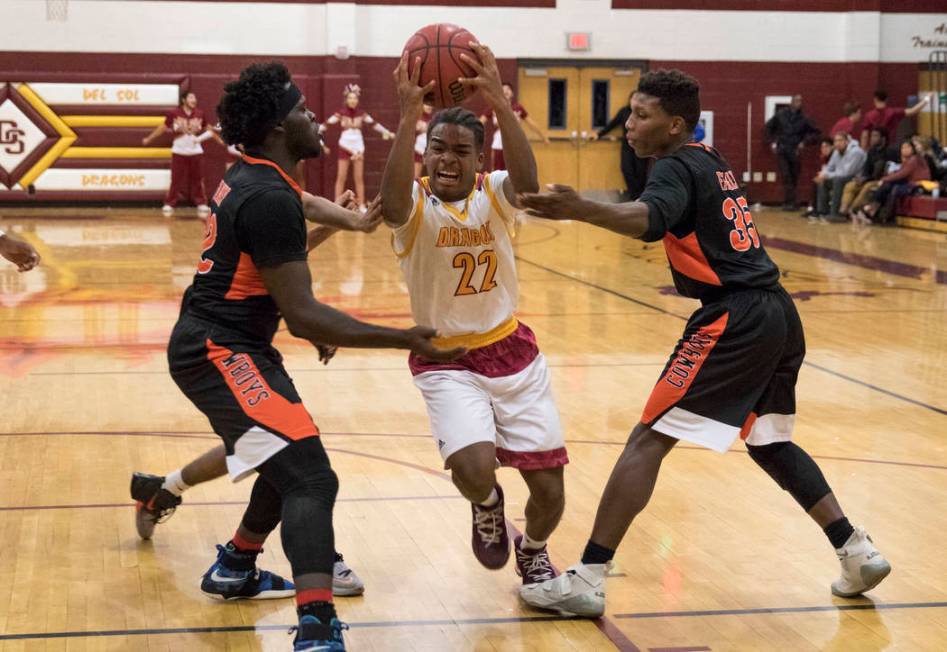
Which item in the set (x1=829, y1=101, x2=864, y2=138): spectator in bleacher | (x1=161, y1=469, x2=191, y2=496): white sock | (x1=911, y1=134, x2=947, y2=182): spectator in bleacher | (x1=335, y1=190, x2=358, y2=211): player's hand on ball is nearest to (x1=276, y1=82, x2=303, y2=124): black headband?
(x1=335, y1=190, x2=358, y2=211): player's hand on ball

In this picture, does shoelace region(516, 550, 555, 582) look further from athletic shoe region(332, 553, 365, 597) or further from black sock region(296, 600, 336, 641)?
black sock region(296, 600, 336, 641)

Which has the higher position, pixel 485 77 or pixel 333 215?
pixel 485 77

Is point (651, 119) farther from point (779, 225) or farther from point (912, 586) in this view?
point (779, 225)

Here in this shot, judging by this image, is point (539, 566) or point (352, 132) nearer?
point (539, 566)

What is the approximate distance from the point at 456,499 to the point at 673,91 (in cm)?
202

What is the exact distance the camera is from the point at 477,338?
4.31m

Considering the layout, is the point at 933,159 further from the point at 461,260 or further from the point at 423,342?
the point at 423,342

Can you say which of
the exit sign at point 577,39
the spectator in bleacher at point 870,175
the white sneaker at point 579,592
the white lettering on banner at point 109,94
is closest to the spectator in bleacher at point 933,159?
the spectator in bleacher at point 870,175

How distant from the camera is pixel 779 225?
1809 cm

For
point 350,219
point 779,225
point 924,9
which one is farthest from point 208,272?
point 924,9

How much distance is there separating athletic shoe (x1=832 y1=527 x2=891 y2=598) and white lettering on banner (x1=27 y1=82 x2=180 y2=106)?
659 inches

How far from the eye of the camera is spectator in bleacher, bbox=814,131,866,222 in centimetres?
1859

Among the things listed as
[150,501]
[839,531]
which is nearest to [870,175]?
[839,531]

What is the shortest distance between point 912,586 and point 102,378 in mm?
5044
